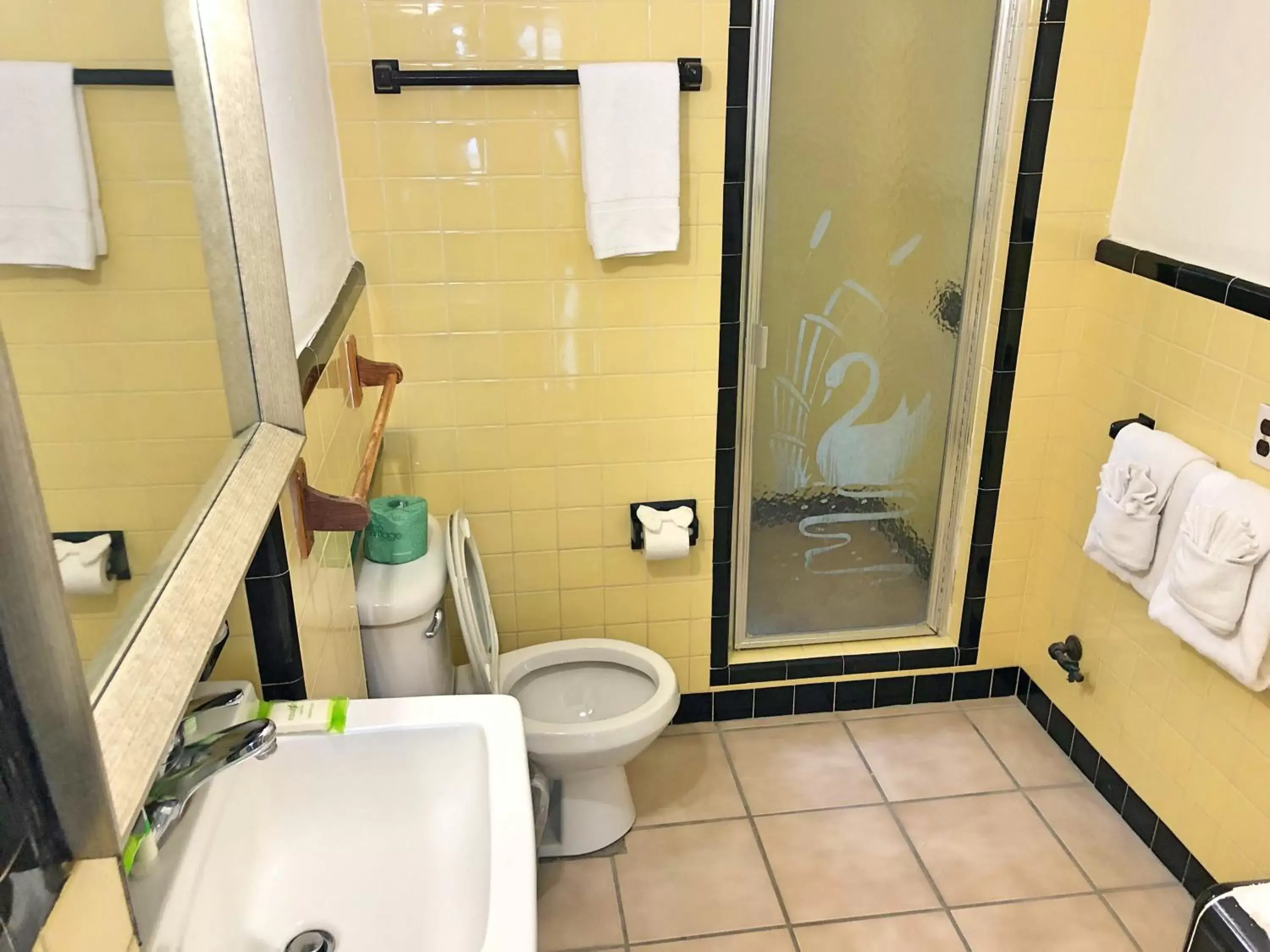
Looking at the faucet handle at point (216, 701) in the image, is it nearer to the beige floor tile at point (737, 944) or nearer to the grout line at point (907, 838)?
the beige floor tile at point (737, 944)

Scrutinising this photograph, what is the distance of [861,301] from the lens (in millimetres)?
2348

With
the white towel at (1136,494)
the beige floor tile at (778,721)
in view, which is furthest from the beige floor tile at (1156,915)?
the beige floor tile at (778,721)

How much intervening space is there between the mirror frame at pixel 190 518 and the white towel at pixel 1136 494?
1.56 m

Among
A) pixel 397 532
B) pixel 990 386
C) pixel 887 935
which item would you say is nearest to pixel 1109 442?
pixel 990 386

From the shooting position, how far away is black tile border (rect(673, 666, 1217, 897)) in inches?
101

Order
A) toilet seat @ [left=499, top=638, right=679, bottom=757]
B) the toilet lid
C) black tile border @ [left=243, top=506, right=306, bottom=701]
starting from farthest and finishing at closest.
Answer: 1. toilet seat @ [left=499, top=638, right=679, bottom=757]
2. the toilet lid
3. black tile border @ [left=243, top=506, right=306, bottom=701]

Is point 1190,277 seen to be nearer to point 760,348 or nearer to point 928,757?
point 760,348

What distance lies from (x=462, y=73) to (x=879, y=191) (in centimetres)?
92

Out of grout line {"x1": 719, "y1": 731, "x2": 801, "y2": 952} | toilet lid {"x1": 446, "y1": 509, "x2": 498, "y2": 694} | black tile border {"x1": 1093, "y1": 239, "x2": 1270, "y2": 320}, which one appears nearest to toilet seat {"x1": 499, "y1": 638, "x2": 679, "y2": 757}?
toilet lid {"x1": 446, "y1": 509, "x2": 498, "y2": 694}

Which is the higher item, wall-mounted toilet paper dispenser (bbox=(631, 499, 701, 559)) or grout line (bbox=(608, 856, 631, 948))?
wall-mounted toilet paper dispenser (bbox=(631, 499, 701, 559))

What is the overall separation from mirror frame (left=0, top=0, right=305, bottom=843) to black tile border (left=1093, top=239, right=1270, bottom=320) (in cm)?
163

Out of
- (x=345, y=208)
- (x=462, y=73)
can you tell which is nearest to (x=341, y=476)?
(x=345, y=208)

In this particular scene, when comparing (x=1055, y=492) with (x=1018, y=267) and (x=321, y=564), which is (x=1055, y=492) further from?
(x=321, y=564)

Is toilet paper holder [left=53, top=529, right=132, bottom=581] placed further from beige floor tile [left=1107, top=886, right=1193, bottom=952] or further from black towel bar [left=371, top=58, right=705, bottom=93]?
beige floor tile [left=1107, top=886, right=1193, bottom=952]
